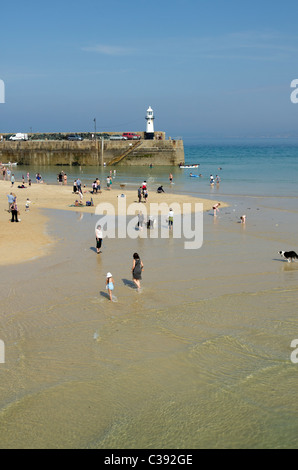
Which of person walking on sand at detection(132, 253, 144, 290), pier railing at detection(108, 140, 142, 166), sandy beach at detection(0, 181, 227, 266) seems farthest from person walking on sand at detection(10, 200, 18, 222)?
pier railing at detection(108, 140, 142, 166)

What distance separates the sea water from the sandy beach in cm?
130

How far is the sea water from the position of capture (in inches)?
250

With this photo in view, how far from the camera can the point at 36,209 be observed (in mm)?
25188

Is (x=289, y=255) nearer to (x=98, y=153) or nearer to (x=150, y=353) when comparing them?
(x=150, y=353)

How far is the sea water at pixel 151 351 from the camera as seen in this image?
6359 millimetres

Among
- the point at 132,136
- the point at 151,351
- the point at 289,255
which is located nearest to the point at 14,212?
the point at 289,255

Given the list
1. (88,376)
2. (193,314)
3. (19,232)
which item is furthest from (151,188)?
(88,376)

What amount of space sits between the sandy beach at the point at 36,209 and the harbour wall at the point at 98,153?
921 inches

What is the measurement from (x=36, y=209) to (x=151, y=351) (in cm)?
1824

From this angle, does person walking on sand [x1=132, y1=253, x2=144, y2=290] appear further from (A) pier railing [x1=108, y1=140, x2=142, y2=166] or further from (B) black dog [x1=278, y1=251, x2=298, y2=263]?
(A) pier railing [x1=108, y1=140, x2=142, y2=166]

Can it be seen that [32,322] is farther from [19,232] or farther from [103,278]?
[19,232]

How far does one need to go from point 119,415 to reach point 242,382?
213cm

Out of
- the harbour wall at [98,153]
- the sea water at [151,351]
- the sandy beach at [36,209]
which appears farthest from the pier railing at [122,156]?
the sea water at [151,351]
